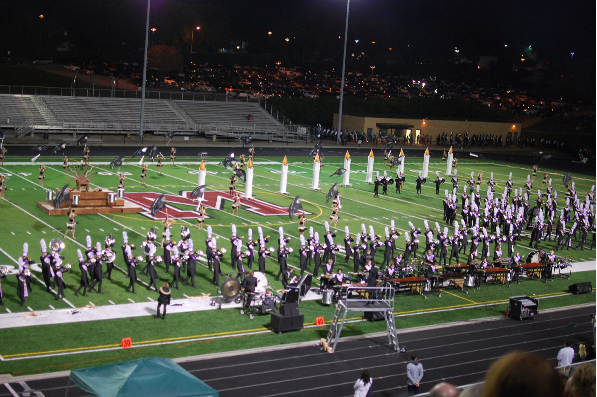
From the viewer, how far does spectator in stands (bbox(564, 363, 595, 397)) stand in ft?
12.4

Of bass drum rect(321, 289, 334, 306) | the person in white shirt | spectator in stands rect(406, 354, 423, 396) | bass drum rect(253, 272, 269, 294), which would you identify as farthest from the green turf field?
the person in white shirt

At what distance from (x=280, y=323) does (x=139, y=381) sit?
237 inches

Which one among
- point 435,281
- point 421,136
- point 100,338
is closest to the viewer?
point 100,338

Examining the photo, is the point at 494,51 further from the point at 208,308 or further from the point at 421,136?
the point at 208,308

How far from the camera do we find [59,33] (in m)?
87.4

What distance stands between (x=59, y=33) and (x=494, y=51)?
283ft

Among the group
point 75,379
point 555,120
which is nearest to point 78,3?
point 555,120

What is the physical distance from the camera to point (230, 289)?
16812mm

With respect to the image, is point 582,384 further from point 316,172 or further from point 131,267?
point 316,172

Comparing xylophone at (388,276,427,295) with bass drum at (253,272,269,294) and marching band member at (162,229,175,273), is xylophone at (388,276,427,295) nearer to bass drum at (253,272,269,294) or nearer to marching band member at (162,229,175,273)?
bass drum at (253,272,269,294)

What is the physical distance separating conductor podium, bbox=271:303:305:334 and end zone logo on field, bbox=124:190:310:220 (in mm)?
11737

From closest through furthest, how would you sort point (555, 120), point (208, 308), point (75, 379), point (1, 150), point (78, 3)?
point (75, 379), point (208, 308), point (1, 150), point (555, 120), point (78, 3)

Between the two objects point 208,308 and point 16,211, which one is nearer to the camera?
point 208,308

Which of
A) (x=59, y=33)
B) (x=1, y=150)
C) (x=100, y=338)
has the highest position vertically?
(x=59, y=33)
